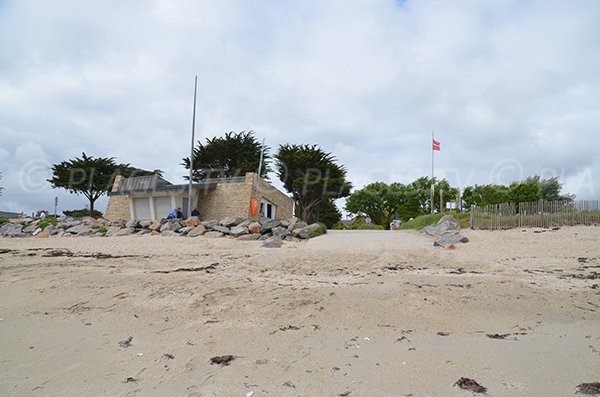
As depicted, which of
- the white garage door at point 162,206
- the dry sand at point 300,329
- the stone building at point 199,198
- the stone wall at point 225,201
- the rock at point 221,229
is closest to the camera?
the dry sand at point 300,329

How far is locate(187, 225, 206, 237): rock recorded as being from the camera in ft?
39.0

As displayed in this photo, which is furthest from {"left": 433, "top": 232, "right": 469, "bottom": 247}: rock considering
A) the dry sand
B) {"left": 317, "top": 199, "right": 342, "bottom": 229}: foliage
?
{"left": 317, "top": 199, "right": 342, "bottom": 229}: foliage

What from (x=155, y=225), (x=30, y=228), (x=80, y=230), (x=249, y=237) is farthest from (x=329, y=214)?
(x=249, y=237)

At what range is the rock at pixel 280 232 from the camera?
11.2m

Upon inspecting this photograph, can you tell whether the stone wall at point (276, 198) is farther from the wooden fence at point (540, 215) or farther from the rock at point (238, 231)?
the wooden fence at point (540, 215)

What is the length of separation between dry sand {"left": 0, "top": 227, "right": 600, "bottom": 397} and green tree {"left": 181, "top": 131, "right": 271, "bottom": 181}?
2447 cm

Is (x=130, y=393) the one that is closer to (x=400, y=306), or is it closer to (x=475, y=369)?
(x=475, y=369)

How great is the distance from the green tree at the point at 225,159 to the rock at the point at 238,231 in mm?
18165

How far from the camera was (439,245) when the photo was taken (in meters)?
9.03

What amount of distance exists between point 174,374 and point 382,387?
139 cm

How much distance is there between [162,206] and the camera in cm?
1864

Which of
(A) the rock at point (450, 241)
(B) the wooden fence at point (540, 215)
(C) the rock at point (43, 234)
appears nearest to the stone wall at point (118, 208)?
(C) the rock at point (43, 234)

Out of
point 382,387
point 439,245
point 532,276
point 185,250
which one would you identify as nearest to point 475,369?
point 382,387

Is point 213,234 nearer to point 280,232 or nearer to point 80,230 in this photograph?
point 280,232
